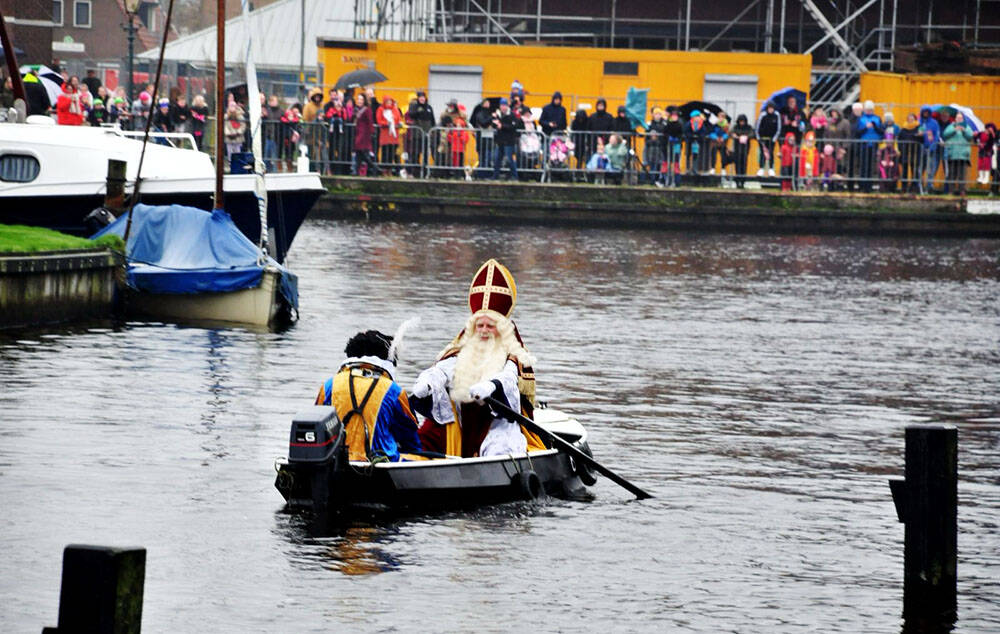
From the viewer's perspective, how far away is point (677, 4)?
52.2m

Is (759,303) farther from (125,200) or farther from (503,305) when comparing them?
(503,305)

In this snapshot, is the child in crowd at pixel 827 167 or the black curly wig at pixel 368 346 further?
the child in crowd at pixel 827 167

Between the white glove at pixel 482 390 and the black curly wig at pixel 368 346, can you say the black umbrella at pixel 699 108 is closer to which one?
the white glove at pixel 482 390

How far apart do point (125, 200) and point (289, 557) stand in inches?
545

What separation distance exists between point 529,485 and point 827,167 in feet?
92.7

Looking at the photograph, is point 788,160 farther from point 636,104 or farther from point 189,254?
point 189,254

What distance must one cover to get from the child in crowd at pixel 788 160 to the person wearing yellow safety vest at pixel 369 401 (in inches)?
1111

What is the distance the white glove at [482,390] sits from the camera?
1250 cm

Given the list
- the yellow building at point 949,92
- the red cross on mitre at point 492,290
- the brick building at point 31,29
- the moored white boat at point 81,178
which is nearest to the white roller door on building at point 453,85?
the yellow building at point 949,92

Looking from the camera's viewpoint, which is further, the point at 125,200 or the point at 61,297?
the point at 125,200

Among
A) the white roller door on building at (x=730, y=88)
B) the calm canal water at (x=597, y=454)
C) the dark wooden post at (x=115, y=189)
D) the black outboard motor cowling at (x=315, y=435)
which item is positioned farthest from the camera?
the white roller door on building at (x=730, y=88)

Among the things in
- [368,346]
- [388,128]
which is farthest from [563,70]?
[368,346]

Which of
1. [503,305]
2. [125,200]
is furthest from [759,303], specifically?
[503,305]

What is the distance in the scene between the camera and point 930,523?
10.1 meters
